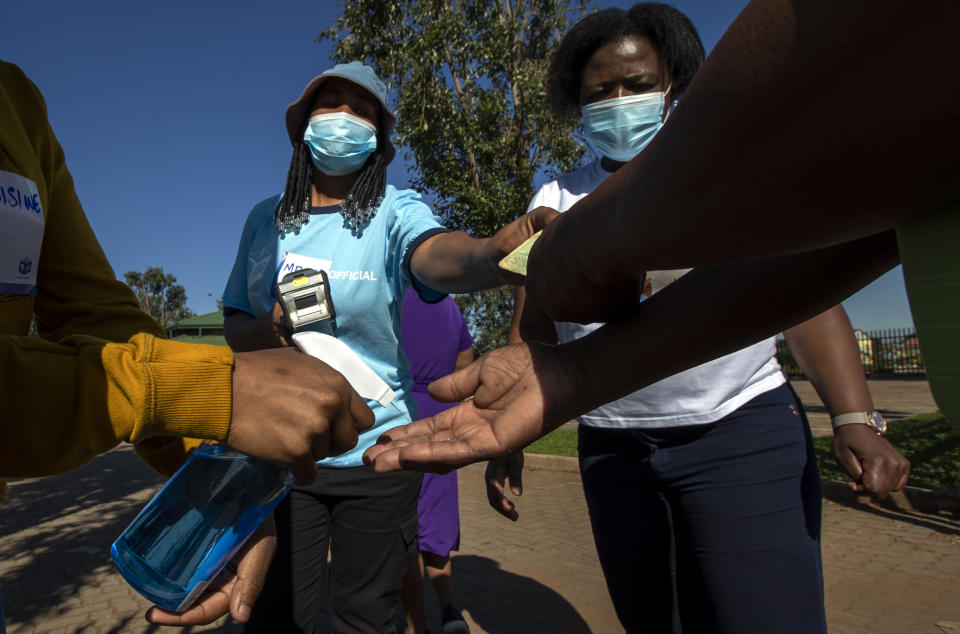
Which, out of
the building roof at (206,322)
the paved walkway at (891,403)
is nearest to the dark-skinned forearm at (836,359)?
A: the paved walkway at (891,403)

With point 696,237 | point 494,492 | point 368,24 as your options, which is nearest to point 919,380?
point 368,24

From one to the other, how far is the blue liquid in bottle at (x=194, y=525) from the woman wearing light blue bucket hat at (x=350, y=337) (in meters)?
0.43

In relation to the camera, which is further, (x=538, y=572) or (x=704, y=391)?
(x=538, y=572)

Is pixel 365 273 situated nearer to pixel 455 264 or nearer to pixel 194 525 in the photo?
pixel 455 264

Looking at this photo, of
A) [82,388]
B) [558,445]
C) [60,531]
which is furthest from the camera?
[558,445]

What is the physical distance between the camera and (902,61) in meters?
0.62

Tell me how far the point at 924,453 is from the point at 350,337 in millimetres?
7647

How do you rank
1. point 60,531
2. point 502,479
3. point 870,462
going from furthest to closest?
point 60,531 → point 502,479 → point 870,462

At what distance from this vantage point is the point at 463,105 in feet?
38.3

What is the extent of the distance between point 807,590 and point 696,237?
132 centimetres

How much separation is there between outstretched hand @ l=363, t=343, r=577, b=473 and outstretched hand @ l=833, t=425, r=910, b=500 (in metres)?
1.21

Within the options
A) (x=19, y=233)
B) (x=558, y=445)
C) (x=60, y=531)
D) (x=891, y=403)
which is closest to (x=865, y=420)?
(x=19, y=233)

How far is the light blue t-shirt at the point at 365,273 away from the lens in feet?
7.23

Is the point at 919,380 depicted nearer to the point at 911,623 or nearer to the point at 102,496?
the point at 911,623
